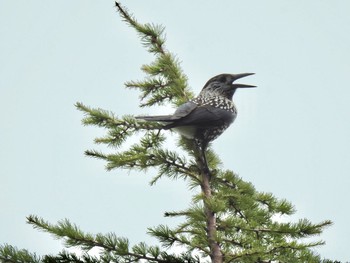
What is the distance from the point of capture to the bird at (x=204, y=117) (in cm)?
664

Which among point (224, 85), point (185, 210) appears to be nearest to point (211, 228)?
point (185, 210)

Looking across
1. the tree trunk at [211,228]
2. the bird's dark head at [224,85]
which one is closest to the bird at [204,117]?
the bird's dark head at [224,85]

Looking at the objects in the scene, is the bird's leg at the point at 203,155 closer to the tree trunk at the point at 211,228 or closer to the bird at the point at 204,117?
the bird at the point at 204,117

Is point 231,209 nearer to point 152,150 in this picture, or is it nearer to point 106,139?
point 152,150

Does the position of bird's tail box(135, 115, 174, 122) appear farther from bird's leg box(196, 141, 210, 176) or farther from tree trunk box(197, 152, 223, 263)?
tree trunk box(197, 152, 223, 263)

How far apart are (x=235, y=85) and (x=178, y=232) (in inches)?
133

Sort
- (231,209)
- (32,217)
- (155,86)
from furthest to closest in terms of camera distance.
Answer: (155,86), (231,209), (32,217)

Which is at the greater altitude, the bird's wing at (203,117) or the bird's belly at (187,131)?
the bird's wing at (203,117)

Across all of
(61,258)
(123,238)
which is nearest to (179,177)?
(123,238)

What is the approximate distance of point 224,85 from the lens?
786 centimetres

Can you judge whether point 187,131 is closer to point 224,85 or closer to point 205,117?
point 205,117

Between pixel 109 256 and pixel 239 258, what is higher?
pixel 239 258

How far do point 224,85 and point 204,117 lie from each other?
112 centimetres

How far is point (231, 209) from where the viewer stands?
5918mm
